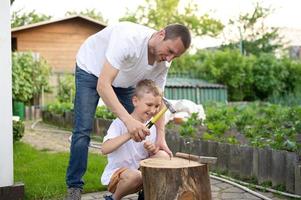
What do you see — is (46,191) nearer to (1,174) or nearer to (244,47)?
(1,174)

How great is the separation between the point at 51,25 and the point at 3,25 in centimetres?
1422

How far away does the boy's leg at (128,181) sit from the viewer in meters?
2.86

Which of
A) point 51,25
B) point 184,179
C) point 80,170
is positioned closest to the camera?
point 184,179

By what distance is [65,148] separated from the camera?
6.46 meters

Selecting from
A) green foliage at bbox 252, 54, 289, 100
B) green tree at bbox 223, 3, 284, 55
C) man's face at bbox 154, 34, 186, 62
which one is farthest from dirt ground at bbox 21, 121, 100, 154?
green tree at bbox 223, 3, 284, 55

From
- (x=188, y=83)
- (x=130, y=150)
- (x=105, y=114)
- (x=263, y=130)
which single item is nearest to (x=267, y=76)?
(x=188, y=83)

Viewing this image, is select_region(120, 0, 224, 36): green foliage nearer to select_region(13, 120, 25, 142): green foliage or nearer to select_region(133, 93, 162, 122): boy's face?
select_region(13, 120, 25, 142): green foliage

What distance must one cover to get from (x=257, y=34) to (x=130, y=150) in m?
23.3

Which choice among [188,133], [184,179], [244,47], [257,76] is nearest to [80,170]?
[184,179]

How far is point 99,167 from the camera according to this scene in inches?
183

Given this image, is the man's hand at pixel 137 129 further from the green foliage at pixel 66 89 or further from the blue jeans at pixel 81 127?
the green foliage at pixel 66 89

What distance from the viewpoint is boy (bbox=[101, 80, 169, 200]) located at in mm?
2869

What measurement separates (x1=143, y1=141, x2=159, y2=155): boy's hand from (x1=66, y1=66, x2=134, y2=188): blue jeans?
433 millimetres

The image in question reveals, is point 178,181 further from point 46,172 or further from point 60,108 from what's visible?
point 60,108
